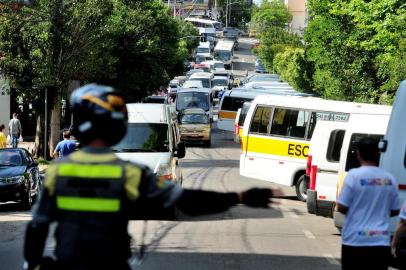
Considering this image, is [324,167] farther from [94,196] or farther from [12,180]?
[94,196]

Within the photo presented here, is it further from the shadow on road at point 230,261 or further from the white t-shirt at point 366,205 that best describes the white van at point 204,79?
the white t-shirt at point 366,205

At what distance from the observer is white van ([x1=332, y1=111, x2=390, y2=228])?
16578mm

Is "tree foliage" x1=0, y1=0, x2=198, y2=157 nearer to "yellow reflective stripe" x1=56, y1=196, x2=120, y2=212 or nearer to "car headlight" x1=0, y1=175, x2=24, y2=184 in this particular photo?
"car headlight" x1=0, y1=175, x2=24, y2=184

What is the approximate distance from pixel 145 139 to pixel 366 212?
11782 mm

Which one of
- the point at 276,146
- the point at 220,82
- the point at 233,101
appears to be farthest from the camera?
the point at 220,82

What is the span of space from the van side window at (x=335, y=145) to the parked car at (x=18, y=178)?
670 cm

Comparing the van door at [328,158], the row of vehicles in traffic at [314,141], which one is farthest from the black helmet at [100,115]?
the van door at [328,158]

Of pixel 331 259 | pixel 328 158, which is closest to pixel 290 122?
pixel 328 158

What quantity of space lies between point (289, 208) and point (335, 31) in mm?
21148

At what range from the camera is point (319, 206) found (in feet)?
61.4

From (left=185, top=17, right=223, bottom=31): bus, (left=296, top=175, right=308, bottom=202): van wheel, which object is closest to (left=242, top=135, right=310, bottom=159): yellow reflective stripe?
(left=296, top=175, right=308, bottom=202): van wheel

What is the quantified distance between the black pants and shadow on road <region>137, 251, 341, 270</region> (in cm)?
482

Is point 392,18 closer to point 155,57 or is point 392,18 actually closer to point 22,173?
point 22,173

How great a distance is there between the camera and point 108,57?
35.5 meters
